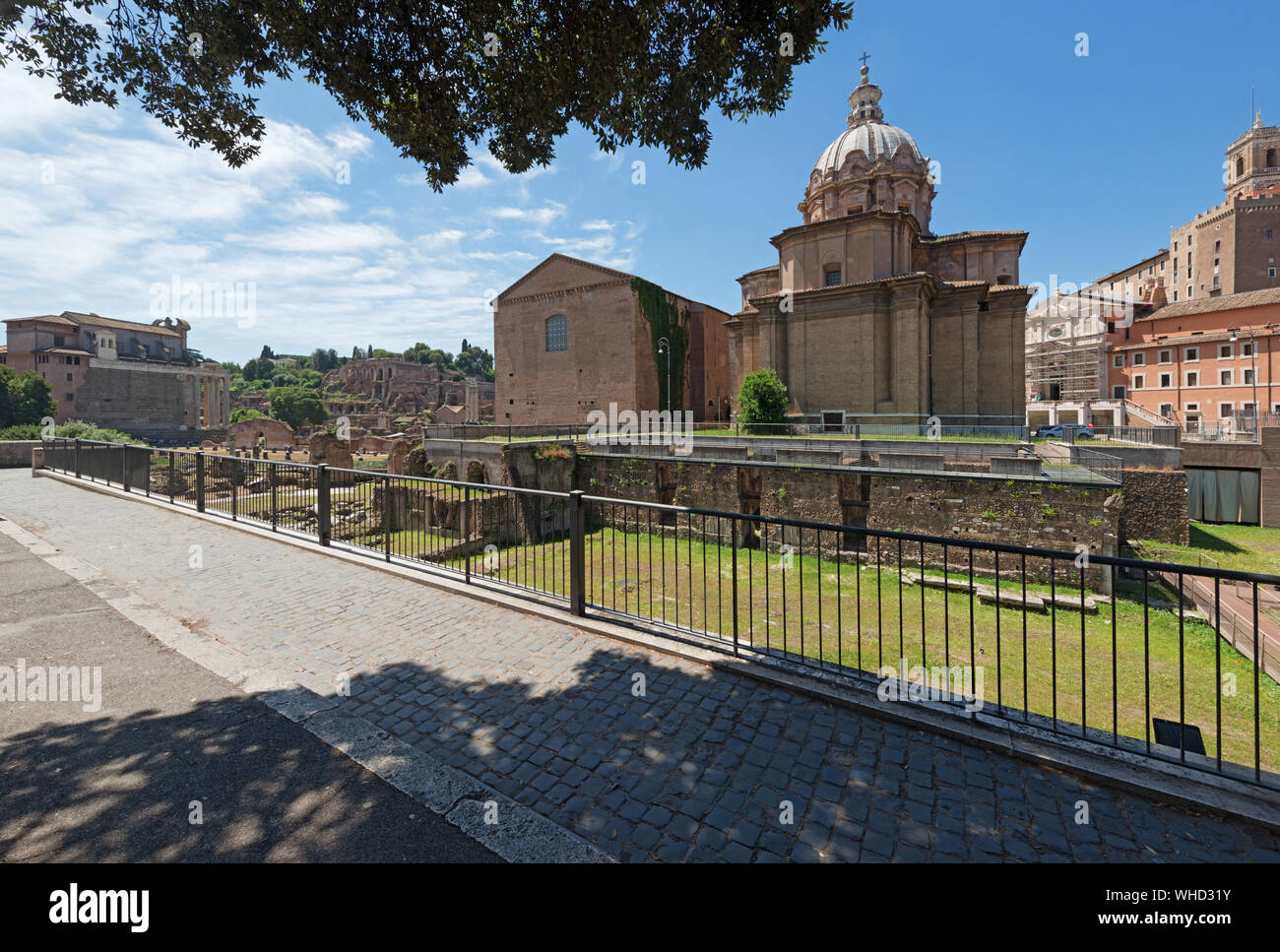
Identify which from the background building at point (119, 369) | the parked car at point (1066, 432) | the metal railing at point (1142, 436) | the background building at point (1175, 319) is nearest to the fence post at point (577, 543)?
the metal railing at point (1142, 436)

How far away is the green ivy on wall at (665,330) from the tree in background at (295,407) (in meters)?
66.3

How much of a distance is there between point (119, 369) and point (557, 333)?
62861 millimetres

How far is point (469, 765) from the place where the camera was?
306cm

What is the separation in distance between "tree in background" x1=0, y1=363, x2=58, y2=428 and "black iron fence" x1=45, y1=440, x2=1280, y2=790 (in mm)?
54967

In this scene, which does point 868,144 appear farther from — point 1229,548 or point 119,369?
point 119,369

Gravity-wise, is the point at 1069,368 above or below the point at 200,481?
above

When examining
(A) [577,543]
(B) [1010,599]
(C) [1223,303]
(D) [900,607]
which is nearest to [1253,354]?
(C) [1223,303]

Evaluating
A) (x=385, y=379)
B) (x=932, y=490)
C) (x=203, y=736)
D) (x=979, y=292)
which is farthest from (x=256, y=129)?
(x=385, y=379)

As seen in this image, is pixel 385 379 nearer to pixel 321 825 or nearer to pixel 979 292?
pixel 979 292

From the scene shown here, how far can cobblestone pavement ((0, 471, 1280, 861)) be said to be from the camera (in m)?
2.52

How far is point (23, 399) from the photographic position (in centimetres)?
5278

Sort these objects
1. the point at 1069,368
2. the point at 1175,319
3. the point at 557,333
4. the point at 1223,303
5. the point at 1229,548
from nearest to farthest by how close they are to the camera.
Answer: the point at 1229,548 < the point at 557,333 < the point at 1223,303 < the point at 1175,319 < the point at 1069,368

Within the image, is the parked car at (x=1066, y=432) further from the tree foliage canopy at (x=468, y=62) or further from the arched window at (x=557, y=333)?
the arched window at (x=557, y=333)

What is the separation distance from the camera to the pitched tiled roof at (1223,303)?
126ft
